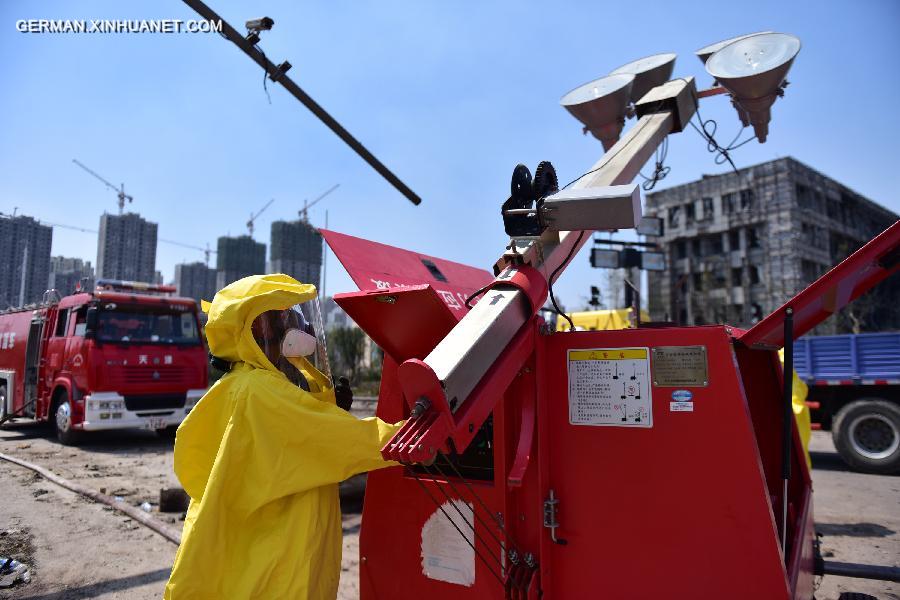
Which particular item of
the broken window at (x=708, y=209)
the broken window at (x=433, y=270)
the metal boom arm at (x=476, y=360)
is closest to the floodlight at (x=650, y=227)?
the broken window at (x=433, y=270)

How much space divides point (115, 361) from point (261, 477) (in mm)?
9460

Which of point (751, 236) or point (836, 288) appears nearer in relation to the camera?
point (836, 288)

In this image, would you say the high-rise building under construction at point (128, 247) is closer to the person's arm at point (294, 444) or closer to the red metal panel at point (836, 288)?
the person's arm at point (294, 444)

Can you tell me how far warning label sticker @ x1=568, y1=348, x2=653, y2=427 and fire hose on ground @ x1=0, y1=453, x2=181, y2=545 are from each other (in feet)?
13.4

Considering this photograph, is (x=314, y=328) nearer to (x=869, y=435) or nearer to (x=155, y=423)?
(x=869, y=435)

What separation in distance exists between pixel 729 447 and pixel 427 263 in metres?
2.07

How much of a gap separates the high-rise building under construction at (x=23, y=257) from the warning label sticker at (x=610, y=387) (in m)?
24.1

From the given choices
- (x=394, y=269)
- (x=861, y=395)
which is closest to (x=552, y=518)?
Answer: (x=394, y=269)

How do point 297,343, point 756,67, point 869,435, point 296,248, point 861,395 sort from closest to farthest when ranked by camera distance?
point 297,343 → point 756,67 → point 869,435 → point 861,395 → point 296,248

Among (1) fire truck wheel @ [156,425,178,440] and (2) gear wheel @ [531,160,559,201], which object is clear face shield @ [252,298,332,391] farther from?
(1) fire truck wheel @ [156,425,178,440]

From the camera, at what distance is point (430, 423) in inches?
66.5

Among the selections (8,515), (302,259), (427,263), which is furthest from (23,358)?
(302,259)

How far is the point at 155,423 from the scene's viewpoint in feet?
34.2

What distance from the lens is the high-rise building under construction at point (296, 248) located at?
152 ft
